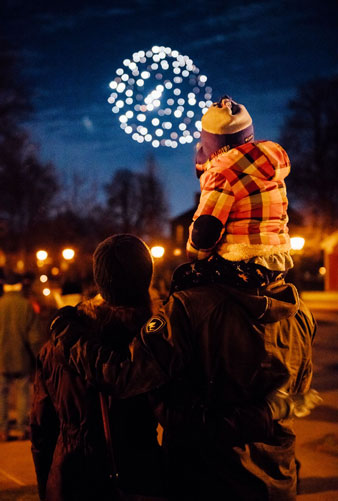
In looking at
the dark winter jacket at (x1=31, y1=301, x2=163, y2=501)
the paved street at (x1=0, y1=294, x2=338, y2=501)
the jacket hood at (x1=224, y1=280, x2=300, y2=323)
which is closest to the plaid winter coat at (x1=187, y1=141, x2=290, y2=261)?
the jacket hood at (x1=224, y1=280, x2=300, y2=323)

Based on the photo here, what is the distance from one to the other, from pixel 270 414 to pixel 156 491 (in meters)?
0.58

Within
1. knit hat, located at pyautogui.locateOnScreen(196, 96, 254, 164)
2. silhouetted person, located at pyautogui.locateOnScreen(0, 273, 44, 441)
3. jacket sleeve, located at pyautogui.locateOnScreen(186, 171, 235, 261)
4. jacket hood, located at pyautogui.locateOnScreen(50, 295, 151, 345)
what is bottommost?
silhouetted person, located at pyautogui.locateOnScreen(0, 273, 44, 441)

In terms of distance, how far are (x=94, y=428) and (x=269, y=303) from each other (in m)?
0.83

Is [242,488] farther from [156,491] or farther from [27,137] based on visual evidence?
[27,137]

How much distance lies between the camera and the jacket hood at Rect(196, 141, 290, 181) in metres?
1.99

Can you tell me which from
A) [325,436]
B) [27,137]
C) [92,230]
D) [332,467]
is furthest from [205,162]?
[92,230]

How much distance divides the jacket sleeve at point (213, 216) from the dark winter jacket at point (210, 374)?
17 cm

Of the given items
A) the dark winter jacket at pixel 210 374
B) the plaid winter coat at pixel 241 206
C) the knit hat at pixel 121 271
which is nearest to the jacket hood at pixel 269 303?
the dark winter jacket at pixel 210 374

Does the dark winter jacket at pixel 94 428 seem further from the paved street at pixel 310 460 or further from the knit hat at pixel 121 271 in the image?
the paved street at pixel 310 460

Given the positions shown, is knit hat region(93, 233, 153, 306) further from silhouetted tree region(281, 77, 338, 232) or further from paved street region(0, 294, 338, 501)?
silhouetted tree region(281, 77, 338, 232)

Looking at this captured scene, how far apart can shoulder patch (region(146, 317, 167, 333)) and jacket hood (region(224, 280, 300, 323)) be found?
0.27 meters

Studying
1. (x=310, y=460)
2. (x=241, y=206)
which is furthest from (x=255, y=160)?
(x=310, y=460)

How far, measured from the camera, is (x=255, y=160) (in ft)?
6.57

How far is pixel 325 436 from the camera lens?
5676 mm
